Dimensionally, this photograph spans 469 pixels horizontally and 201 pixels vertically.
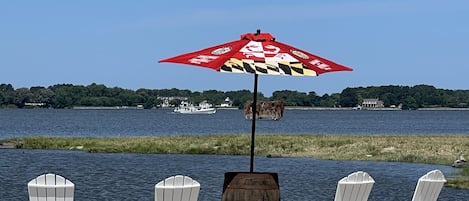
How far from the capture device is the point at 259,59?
29.2ft

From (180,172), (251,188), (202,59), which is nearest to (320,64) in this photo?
(202,59)

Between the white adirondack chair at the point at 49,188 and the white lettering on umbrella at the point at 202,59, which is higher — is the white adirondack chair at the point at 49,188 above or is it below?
below

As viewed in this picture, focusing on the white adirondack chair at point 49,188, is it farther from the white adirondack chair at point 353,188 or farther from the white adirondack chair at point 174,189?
the white adirondack chair at point 353,188

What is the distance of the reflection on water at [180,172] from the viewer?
2816 centimetres

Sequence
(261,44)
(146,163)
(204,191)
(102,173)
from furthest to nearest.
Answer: (146,163) < (102,173) < (204,191) < (261,44)

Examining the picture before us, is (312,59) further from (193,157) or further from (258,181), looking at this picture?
(193,157)

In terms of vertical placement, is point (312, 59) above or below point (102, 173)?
above

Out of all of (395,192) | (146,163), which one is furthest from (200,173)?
(395,192)

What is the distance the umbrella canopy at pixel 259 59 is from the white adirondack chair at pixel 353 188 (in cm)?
236

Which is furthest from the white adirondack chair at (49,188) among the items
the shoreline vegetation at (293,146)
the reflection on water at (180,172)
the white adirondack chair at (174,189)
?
the shoreline vegetation at (293,146)

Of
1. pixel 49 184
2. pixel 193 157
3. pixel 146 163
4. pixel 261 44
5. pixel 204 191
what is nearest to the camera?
pixel 261 44

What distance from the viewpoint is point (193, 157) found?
48.5m

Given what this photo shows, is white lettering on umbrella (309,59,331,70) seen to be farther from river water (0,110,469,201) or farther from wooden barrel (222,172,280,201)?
river water (0,110,469,201)

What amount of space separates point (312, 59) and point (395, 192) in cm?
2113
